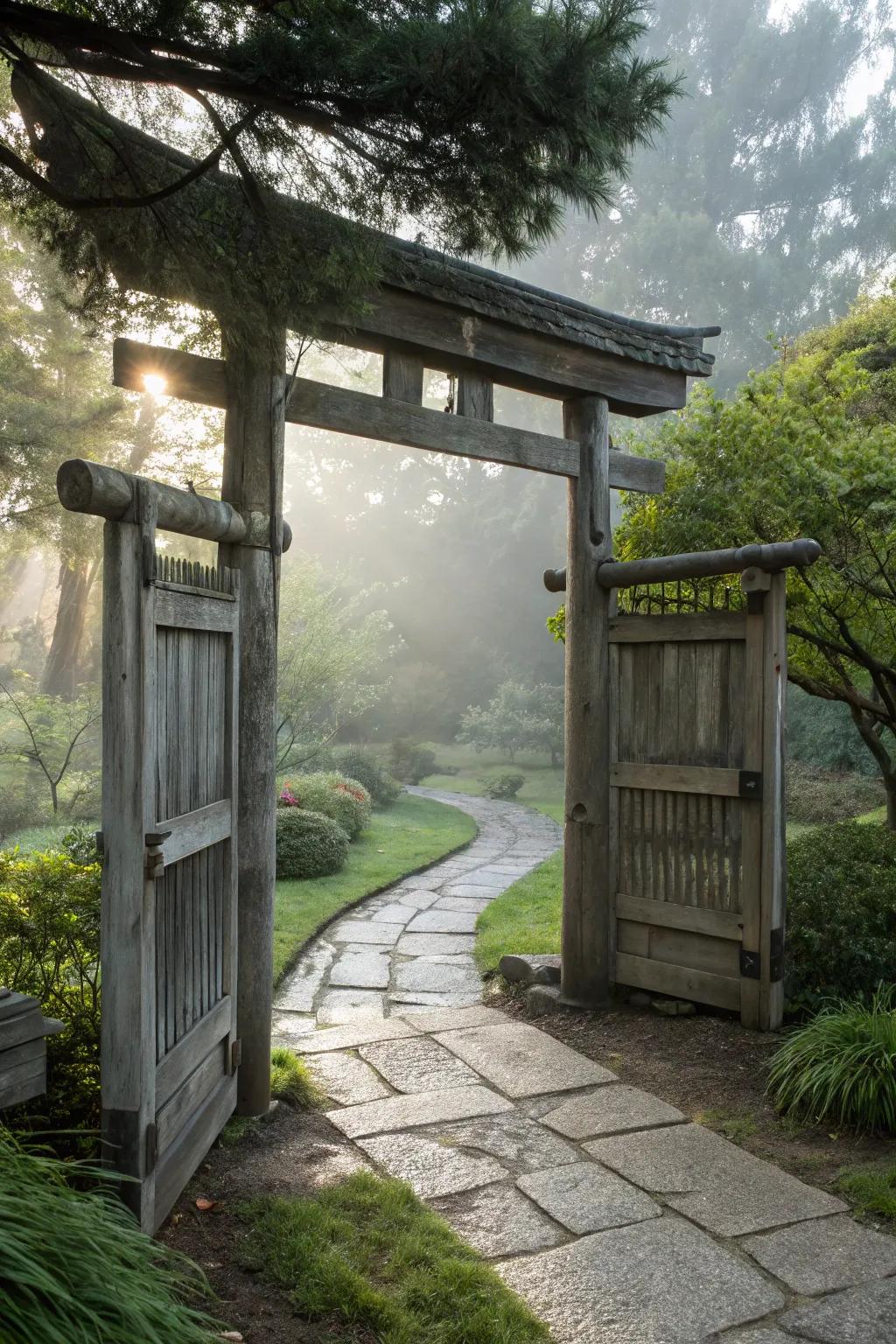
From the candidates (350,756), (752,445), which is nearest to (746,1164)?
(752,445)

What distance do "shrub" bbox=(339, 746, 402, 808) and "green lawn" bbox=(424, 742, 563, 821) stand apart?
255 centimetres

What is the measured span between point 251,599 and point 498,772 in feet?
57.0

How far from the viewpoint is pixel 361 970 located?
6.20 m

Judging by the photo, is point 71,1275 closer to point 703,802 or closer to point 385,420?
point 385,420

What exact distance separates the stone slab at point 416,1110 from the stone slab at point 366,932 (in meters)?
2.79

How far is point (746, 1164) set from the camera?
Answer: 137 inches

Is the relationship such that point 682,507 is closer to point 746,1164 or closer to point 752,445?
point 752,445

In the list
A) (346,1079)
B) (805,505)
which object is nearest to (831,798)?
(805,505)

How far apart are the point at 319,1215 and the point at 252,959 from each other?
1.10 meters

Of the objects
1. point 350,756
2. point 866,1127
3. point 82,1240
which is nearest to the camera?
point 82,1240

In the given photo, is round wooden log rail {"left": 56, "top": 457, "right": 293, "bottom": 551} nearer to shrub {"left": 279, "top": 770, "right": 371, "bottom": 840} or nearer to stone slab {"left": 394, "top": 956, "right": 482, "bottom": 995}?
stone slab {"left": 394, "top": 956, "right": 482, "bottom": 995}

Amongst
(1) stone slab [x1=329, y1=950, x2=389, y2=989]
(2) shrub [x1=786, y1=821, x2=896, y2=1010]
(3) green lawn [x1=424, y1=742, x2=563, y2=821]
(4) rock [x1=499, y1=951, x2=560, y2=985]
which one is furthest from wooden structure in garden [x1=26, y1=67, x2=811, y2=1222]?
(3) green lawn [x1=424, y1=742, x2=563, y2=821]

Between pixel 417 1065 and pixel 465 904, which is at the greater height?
pixel 417 1065

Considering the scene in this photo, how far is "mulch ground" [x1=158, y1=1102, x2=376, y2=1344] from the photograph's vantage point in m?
2.49
